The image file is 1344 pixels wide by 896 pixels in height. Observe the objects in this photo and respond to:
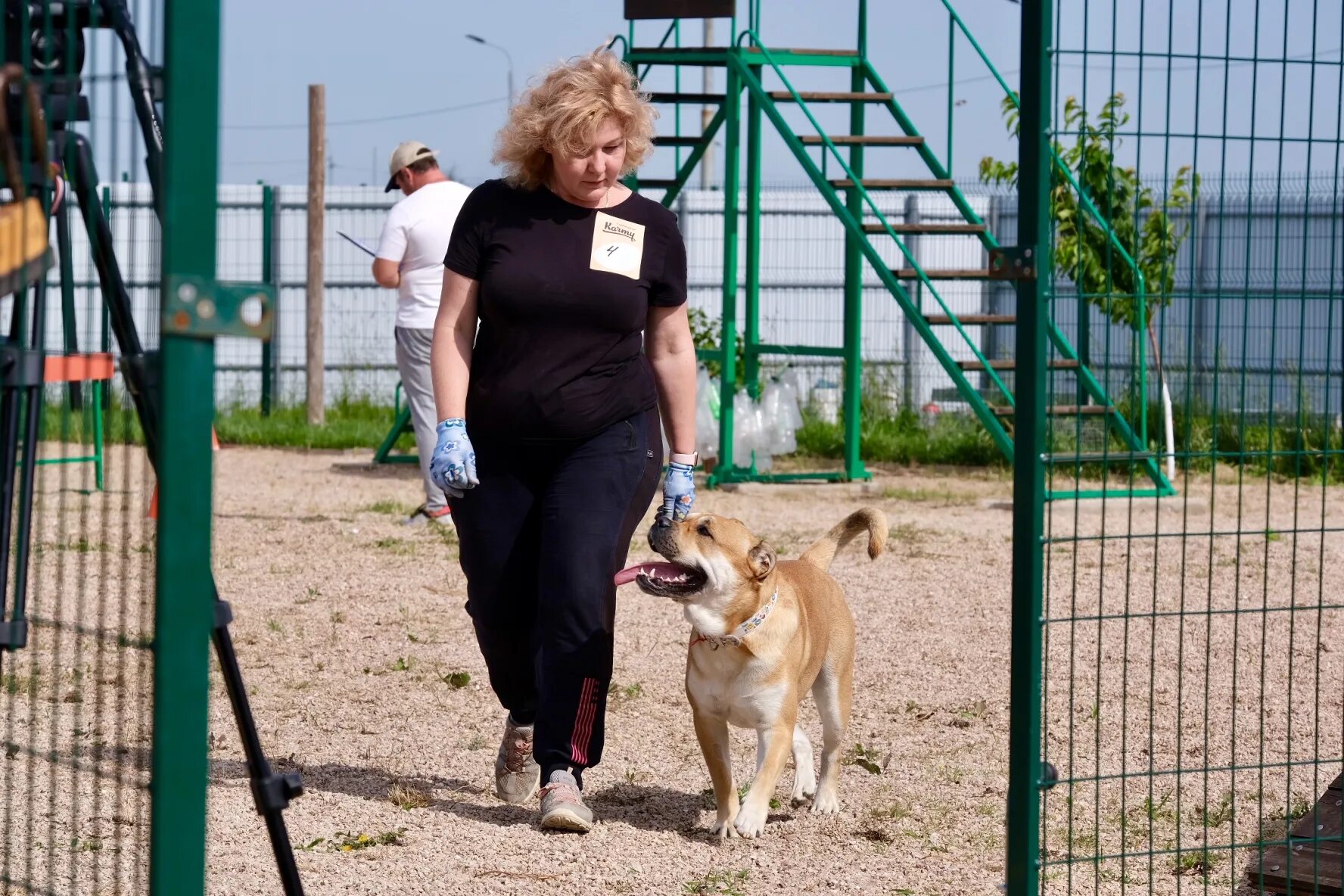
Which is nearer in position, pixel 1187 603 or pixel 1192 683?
pixel 1192 683

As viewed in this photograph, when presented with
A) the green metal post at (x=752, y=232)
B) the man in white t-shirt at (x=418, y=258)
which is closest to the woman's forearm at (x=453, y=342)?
the man in white t-shirt at (x=418, y=258)

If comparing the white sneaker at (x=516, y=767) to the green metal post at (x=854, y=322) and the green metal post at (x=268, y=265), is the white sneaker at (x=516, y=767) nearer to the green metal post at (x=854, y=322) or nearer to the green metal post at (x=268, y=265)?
the green metal post at (x=854, y=322)

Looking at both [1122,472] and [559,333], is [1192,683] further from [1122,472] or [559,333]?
Result: [1122,472]

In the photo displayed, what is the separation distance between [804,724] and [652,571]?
1413 mm

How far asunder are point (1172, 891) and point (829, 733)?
3.43 feet

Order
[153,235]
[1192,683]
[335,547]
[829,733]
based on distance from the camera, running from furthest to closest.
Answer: [335,547]
[1192,683]
[829,733]
[153,235]

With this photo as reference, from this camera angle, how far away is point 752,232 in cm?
1142

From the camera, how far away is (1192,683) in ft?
19.5

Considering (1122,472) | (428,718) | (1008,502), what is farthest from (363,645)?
(1122,472)

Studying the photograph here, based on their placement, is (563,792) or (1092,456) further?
(563,792)

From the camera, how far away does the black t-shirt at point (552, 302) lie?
13.6 ft

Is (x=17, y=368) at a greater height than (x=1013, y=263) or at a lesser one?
lesser

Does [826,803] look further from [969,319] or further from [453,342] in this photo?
[969,319]

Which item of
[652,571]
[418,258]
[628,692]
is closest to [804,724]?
[628,692]
